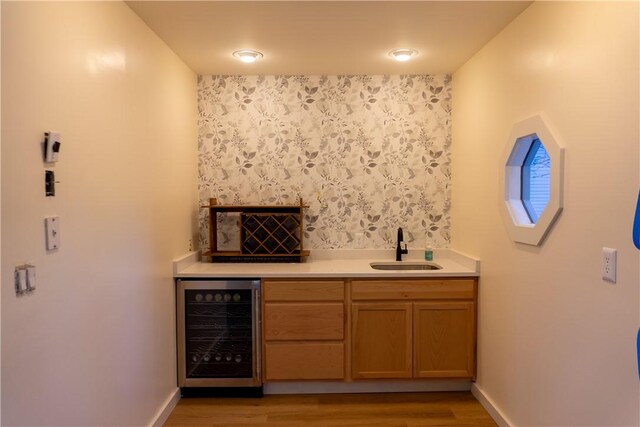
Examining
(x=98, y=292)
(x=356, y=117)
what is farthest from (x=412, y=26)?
(x=98, y=292)

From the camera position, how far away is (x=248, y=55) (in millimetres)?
2752

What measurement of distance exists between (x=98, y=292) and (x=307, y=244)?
6.02 ft

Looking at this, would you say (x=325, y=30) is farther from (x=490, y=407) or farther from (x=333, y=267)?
(x=490, y=407)

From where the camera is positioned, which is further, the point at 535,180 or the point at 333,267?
the point at 333,267

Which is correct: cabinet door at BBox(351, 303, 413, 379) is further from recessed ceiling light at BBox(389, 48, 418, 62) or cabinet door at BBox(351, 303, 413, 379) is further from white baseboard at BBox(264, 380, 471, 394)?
recessed ceiling light at BBox(389, 48, 418, 62)

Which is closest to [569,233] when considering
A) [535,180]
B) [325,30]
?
[535,180]

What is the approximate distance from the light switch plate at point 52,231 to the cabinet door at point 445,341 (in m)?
2.22

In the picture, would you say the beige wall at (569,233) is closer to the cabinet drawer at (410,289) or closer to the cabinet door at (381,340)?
the cabinet drawer at (410,289)

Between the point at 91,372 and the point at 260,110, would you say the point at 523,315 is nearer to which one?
the point at 91,372

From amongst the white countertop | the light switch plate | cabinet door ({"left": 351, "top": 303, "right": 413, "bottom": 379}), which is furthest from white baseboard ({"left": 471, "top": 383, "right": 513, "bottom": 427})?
the light switch plate

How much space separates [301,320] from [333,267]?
0.46 m

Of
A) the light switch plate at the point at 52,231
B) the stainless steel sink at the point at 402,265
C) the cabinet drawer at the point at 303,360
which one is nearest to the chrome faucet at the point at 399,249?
the stainless steel sink at the point at 402,265

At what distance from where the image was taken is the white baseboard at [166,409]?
7.87 ft

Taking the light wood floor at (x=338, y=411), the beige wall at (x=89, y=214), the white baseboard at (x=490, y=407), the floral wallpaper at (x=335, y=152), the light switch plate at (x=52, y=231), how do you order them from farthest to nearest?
the floral wallpaper at (x=335, y=152), the light wood floor at (x=338, y=411), the white baseboard at (x=490, y=407), the light switch plate at (x=52, y=231), the beige wall at (x=89, y=214)
